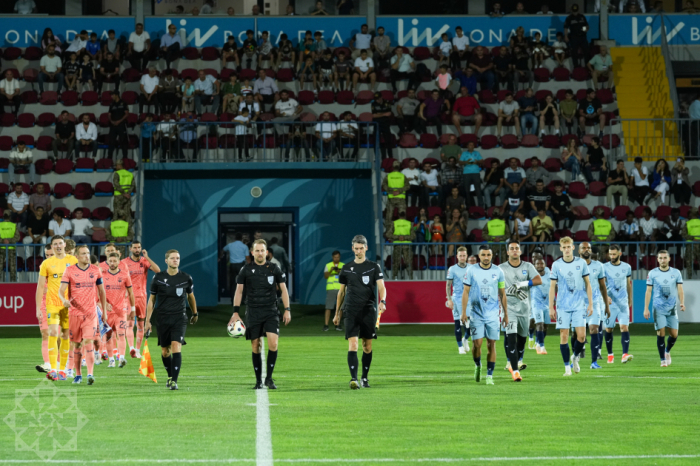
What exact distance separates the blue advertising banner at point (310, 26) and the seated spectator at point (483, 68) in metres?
4.91

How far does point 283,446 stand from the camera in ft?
29.0

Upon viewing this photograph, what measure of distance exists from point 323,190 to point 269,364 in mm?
18471

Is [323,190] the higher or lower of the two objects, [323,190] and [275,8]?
the lower

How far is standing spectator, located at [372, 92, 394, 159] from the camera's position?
31.5 m

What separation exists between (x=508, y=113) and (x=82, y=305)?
2105 cm

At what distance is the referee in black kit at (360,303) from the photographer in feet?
45.1

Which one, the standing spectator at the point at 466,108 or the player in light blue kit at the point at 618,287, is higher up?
the standing spectator at the point at 466,108

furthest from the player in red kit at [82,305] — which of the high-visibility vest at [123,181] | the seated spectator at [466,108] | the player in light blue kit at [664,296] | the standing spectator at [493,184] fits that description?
the seated spectator at [466,108]

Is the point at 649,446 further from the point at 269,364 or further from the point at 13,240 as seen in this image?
the point at 13,240

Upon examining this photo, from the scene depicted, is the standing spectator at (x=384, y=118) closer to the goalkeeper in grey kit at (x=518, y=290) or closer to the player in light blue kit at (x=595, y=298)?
the player in light blue kit at (x=595, y=298)

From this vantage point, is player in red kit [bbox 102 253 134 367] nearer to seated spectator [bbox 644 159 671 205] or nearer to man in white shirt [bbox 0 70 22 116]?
man in white shirt [bbox 0 70 22 116]

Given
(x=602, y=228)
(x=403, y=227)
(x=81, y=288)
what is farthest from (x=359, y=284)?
(x=602, y=228)

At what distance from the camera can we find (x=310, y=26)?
3675 cm

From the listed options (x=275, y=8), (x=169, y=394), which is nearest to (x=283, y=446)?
(x=169, y=394)
